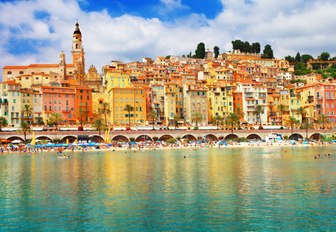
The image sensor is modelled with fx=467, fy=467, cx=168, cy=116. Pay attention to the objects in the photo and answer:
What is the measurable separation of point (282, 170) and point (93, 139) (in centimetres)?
5707

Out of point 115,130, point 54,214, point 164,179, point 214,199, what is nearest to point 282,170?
point 164,179

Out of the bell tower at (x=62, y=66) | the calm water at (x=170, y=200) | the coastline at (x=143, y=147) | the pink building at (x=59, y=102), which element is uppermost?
the bell tower at (x=62, y=66)

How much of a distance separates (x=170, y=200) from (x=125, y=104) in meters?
83.3

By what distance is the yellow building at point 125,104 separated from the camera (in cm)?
11188

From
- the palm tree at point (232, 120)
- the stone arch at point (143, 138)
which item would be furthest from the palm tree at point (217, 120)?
the stone arch at point (143, 138)

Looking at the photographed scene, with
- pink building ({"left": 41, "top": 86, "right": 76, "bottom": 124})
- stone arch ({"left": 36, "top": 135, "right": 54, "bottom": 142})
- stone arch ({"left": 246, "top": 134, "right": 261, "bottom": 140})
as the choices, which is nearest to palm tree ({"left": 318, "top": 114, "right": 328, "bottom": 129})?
stone arch ({"left": 246, "top": 134, "right": 261, "bottom": 140})

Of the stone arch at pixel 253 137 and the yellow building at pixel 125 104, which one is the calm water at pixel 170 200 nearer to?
the stone arch at pixel 253 137

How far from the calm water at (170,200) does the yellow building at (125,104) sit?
64.1 metres

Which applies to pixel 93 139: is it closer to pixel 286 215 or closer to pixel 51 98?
pixel 51 98

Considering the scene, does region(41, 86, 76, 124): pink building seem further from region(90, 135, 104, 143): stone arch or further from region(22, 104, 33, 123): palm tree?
region(90, 135, 104, 143): stone arch

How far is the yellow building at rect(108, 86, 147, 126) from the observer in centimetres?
11188

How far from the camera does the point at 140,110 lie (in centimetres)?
11350

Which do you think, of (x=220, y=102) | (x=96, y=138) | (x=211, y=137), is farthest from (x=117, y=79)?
(x=211, y=137)

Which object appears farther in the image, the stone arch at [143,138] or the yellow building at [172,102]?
the yellow building at [172,102]
